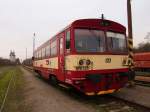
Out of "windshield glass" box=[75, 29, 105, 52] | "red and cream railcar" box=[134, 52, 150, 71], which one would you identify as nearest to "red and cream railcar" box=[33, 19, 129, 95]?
"windshield glass" box=[75, 29, 105, 52]

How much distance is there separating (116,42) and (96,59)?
1.44 m

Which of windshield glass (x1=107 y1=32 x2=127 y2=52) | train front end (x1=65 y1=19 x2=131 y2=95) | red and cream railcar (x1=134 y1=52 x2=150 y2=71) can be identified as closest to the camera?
train front end (x1=65 y1=19 x2=131 y2=95)

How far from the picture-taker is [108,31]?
9.80 metres

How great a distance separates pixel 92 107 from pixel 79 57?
1903 mm

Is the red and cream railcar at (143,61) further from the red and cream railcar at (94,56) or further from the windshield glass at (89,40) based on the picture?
the windshield glass at (89,40)

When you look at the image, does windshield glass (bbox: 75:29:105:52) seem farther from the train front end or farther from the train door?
the train door

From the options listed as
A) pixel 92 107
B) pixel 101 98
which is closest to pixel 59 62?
pixel 101 98

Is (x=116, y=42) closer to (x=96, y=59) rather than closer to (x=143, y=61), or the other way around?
(x=96, y=59)

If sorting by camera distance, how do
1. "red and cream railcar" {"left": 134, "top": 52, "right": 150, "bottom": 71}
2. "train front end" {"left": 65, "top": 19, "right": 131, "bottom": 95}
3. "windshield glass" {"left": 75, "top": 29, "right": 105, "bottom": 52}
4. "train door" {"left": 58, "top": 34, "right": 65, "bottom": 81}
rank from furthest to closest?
"red and cream railcar" {"left": 134, "top": 52, "right": 150, "bottom": 71} < "train door" {"left": 58, "top": 34, "right": 65, "bottom": 81} < "windshield glass" {"left": 75, "top": 29, "right": 105, "bottom": 52} < "train front end" {"left": 65, "top": 19, "right": 131, "bottom": 95}

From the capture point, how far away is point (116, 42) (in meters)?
9.95

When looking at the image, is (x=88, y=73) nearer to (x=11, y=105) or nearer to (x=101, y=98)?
(x=101, y=98)

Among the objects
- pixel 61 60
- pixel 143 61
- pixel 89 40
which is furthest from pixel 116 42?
pixel 143 61

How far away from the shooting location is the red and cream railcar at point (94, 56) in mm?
8844

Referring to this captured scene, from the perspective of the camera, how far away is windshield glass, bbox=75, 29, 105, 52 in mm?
9062
